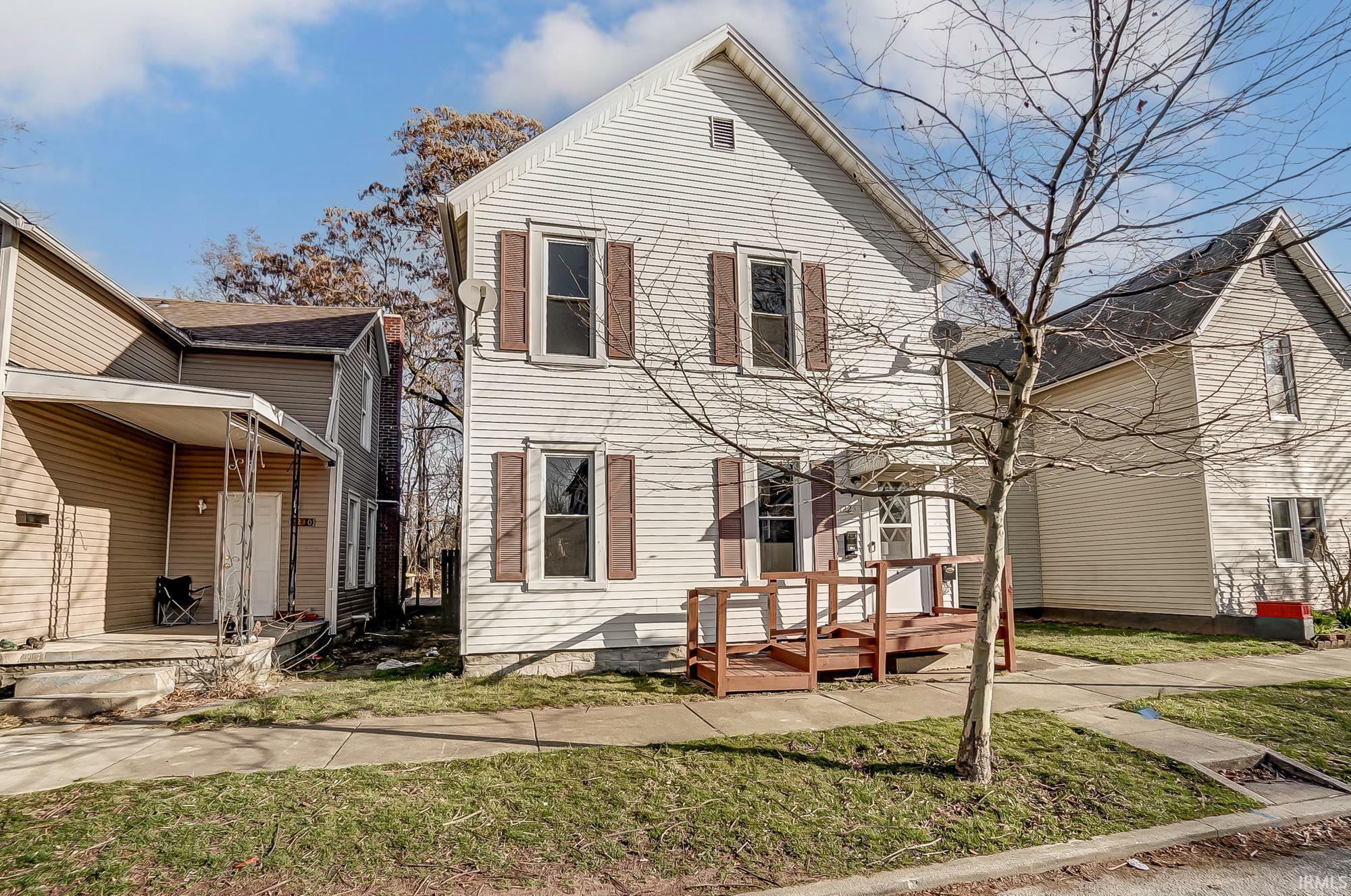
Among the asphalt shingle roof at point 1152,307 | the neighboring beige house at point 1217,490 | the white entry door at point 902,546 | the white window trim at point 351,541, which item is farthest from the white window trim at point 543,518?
the neighboring beige house at point 1217,490

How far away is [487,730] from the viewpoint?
6.52 m

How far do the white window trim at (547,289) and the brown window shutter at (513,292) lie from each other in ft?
0.22

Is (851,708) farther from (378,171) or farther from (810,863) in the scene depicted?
(378,171)

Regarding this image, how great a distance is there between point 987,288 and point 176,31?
1293 cm

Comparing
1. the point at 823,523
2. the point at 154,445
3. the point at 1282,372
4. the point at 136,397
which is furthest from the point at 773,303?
the point at 1282,372

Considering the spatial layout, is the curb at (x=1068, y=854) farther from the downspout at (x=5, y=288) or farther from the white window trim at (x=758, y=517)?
the downspout at (x=5, y=288)

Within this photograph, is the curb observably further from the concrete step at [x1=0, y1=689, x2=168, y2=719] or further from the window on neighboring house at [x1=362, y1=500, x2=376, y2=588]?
the window on neighboring house at [x1=362, y1=500, x2=376, y2=588]

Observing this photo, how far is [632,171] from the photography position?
1029 centimetres

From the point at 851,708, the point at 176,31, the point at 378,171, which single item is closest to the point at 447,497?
the point at 378,171

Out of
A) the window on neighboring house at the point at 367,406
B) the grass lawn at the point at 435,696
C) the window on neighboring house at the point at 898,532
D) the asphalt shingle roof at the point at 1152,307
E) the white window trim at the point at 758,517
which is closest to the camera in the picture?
the asphalt shingle roof at the point at 1152,307

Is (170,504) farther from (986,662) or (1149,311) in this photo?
(1149,311)

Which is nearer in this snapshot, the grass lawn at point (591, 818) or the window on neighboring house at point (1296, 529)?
the grass lawn at point (591, 818)

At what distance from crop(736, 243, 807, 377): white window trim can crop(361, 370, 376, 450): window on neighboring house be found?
929 cm

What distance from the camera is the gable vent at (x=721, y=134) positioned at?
1079 centimetres
